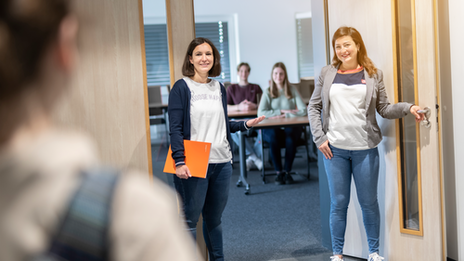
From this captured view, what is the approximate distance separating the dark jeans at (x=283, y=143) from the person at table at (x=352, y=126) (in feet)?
7.92

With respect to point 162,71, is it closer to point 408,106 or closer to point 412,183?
point 408,106

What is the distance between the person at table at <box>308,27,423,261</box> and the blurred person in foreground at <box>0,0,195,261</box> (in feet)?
6.59

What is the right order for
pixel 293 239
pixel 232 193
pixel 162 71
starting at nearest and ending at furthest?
pixel 162 71 < pixel 293 239 < pixel 232 193

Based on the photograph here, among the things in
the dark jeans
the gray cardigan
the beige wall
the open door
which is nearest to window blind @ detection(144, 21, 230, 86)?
the beige wall

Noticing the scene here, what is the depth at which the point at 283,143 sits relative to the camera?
15.8 ft

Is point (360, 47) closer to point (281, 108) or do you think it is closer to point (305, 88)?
point (281, 108)

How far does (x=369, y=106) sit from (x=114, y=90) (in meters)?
1.57

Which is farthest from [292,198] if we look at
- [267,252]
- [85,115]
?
[85,115]

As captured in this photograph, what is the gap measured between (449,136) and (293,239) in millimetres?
1351

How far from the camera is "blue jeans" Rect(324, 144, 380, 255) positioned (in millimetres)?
2168

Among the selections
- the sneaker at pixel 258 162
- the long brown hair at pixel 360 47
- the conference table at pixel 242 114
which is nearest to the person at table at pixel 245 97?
the sneaker at pixel 258 162

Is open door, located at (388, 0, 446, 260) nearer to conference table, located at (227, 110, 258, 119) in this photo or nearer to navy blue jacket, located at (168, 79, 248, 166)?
navy blue jacket, located at (168, 79, 248, 166)

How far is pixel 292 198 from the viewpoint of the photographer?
4012 millimetres

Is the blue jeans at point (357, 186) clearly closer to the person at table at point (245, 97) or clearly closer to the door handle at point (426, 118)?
the door handle at point (426, 118)
